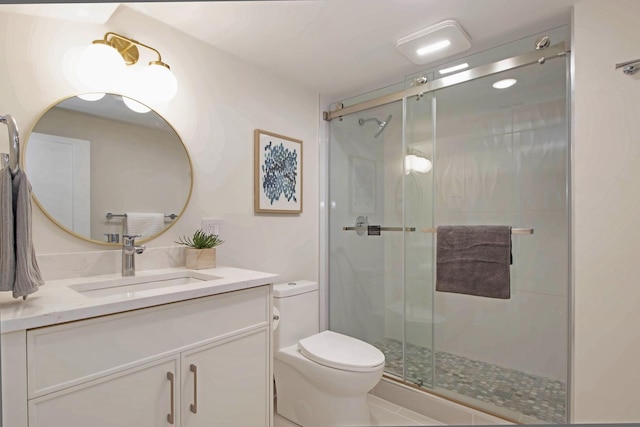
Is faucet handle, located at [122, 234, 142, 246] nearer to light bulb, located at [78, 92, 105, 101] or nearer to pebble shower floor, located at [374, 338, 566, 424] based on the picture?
light bulb, located at [78, 92, 105, 101]

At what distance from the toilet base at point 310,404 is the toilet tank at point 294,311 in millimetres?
163

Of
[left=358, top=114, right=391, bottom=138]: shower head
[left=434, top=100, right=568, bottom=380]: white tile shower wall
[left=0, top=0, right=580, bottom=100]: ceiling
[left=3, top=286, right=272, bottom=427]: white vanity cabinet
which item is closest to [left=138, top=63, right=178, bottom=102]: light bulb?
[left=0, top=0, right=580, bottom=100]: ceiling

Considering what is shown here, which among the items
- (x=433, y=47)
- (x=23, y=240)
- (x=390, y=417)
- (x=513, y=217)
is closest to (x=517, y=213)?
(x=513, y=217)

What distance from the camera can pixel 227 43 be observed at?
70.0 inches

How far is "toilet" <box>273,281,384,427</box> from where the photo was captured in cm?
161

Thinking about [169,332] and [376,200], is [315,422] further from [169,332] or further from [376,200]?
[376,200]

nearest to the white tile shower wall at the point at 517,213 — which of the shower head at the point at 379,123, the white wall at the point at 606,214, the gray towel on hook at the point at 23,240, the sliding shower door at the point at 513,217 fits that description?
→ the sliding shower door at the point at 513,217

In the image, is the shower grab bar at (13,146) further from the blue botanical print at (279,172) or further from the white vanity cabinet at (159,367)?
the blue botanical print at (279,172)

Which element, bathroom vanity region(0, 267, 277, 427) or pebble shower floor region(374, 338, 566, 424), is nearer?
bathroom vanity region(0, 267, 277, 427)

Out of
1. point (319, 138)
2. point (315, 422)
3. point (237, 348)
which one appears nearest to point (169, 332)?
point (237, 348)

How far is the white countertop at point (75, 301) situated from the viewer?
82cm

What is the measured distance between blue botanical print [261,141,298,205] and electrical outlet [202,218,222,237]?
0.39 m

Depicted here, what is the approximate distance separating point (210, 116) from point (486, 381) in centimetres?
218

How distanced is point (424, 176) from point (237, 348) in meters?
1.47
